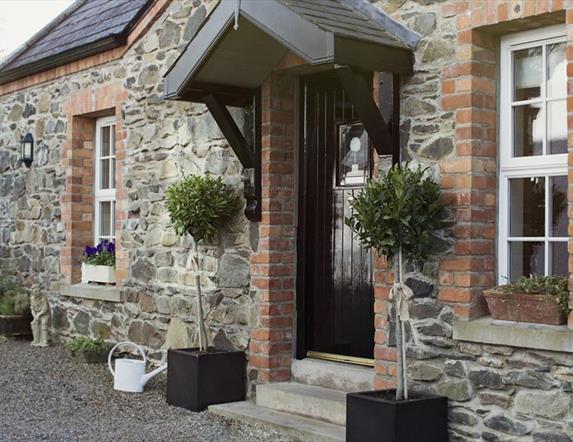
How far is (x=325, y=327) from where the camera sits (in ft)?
23.7

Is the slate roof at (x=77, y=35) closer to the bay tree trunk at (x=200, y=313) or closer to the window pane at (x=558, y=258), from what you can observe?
the bay tree trunk at (x=200, y=313)

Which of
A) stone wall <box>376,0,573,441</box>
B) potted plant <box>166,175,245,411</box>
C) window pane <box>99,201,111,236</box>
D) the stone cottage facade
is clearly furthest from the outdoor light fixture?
stone wall <box>376,0,573,441</box>

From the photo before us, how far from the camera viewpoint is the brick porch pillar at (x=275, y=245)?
7160mm

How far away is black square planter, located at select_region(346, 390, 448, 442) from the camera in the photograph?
5.32 metres

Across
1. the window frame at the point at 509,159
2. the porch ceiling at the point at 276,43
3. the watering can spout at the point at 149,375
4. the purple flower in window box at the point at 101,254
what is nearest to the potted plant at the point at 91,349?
the purple flower in window box at the point at 101,254

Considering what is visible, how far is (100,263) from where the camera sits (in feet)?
32.1

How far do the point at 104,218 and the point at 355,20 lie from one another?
16.6ft

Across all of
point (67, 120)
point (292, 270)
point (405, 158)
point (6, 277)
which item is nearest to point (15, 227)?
point (6, 277)

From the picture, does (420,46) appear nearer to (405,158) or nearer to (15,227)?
(405,158)

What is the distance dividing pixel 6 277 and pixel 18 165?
143cm

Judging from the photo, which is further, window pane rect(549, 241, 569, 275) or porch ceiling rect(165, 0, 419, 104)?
porch ceiling rect(165, 0, 419, 104)

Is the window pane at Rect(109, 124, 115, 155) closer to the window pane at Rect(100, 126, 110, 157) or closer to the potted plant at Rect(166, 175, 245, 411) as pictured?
the window pane at Rect(100, 126, 110, 157)

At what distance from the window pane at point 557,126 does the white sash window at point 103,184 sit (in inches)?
230

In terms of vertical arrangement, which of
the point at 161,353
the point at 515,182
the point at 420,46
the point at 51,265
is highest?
the point at 420,46
